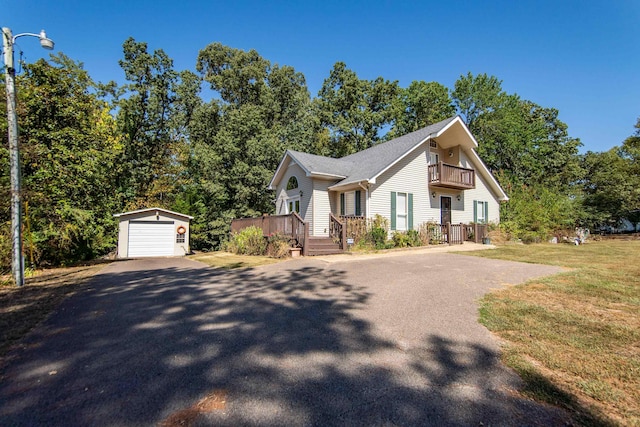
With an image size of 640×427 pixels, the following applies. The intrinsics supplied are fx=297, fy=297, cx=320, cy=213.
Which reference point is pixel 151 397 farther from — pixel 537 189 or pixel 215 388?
pixel 537 189

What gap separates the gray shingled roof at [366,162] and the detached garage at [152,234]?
884cm

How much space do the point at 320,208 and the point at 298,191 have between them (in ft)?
→ 7.02

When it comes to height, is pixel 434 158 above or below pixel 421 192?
above

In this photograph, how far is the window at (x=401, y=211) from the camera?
15.6 metres

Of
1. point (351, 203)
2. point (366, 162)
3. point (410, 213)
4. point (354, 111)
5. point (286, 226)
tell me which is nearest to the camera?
point (286, 226)

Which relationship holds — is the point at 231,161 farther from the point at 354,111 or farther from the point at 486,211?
the point at 486,211

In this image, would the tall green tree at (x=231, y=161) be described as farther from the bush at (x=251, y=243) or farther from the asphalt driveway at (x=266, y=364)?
the asphalt driveway at (x=266, y=364)

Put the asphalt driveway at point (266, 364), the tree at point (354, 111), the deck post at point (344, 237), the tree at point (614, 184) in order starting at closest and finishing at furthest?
the asphalt driveway at point (266, 364), the deck post at point (344, 237), the tree at point (614, 184), the tree at point (354, 111)

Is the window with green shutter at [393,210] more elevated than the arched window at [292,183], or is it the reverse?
the arched window at [292,183]

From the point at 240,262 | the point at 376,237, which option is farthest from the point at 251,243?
the point at 376,237

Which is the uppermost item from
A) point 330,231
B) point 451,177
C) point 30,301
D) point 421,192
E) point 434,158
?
point 434,158

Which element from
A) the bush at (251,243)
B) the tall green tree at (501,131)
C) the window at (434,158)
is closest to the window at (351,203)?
the bush at (251,243)

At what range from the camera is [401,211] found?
16016mm

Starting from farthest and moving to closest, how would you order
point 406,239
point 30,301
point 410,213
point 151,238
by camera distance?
point 151,238 < point 410,213 < point 406,239 < point 30,301
